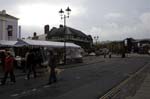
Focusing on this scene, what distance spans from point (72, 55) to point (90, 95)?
1163 inches

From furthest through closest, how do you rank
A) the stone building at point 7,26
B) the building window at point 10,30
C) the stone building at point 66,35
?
the stone building at point 66,35 → the building window at point 10,30 → the stone building at point 7,26

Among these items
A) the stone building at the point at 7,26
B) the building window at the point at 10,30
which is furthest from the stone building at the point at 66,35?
the building window at the point at 10,30

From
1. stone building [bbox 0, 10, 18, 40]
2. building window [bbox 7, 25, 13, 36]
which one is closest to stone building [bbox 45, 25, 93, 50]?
stone building [bbox 0, 10, 18, 40]

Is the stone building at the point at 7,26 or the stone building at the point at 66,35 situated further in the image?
the stone building at the point at 66,35

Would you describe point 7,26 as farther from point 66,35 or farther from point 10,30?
A: point 66,35

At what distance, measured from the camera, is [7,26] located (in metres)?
55.0

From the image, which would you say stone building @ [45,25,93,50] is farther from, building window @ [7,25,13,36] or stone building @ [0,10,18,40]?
building window @ [7,25,13,36]

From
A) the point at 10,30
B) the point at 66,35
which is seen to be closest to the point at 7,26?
the point at 10,30

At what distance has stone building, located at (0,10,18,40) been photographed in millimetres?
53438

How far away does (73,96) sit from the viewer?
40.8ft

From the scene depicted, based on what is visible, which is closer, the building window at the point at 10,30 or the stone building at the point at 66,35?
the building window at the point at 10,30

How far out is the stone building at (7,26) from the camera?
175ft

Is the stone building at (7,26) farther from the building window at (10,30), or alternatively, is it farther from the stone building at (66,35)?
the stone building at (66,35)

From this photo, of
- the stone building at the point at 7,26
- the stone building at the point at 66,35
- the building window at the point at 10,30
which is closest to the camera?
the stone building at the point at 7,26
